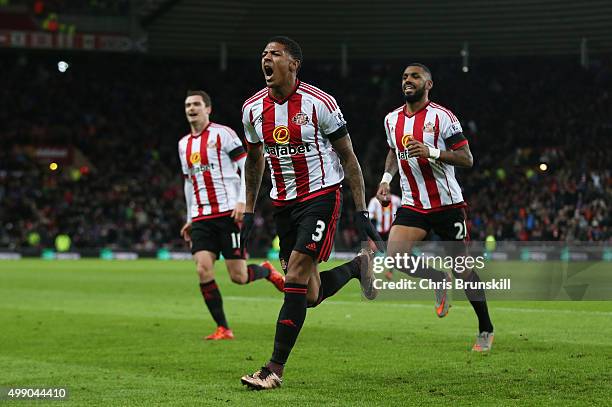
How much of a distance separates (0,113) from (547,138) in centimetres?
2180

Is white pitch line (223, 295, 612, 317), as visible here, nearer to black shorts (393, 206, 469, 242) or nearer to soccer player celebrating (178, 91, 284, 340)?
black shorts (393, 206, 469, 242)

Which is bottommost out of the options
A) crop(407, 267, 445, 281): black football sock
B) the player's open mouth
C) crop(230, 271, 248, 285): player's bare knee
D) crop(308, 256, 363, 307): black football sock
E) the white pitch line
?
the white pitch line

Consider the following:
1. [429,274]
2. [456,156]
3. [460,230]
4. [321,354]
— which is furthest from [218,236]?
[456,156]

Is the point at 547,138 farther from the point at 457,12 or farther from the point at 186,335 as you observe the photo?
the point at 186,335

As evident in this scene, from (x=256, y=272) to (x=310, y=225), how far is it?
4179 mm

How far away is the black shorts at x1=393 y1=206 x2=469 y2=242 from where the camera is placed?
8523 millimetres

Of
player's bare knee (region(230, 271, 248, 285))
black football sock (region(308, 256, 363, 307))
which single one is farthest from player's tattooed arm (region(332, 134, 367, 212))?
player's bare knee (region(230, 271, 248, 285))

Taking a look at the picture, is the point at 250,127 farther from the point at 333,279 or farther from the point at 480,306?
the point at 480,306

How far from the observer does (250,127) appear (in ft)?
22.2

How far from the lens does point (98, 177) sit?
125 feet

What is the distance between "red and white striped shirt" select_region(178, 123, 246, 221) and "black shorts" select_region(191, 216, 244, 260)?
76 mm

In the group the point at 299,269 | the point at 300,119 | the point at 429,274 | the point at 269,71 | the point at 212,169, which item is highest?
the point at 269,71

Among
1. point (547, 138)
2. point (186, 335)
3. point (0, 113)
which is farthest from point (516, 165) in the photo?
point (186, 335)

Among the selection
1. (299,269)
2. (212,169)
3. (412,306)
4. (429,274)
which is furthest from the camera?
(412,306)
